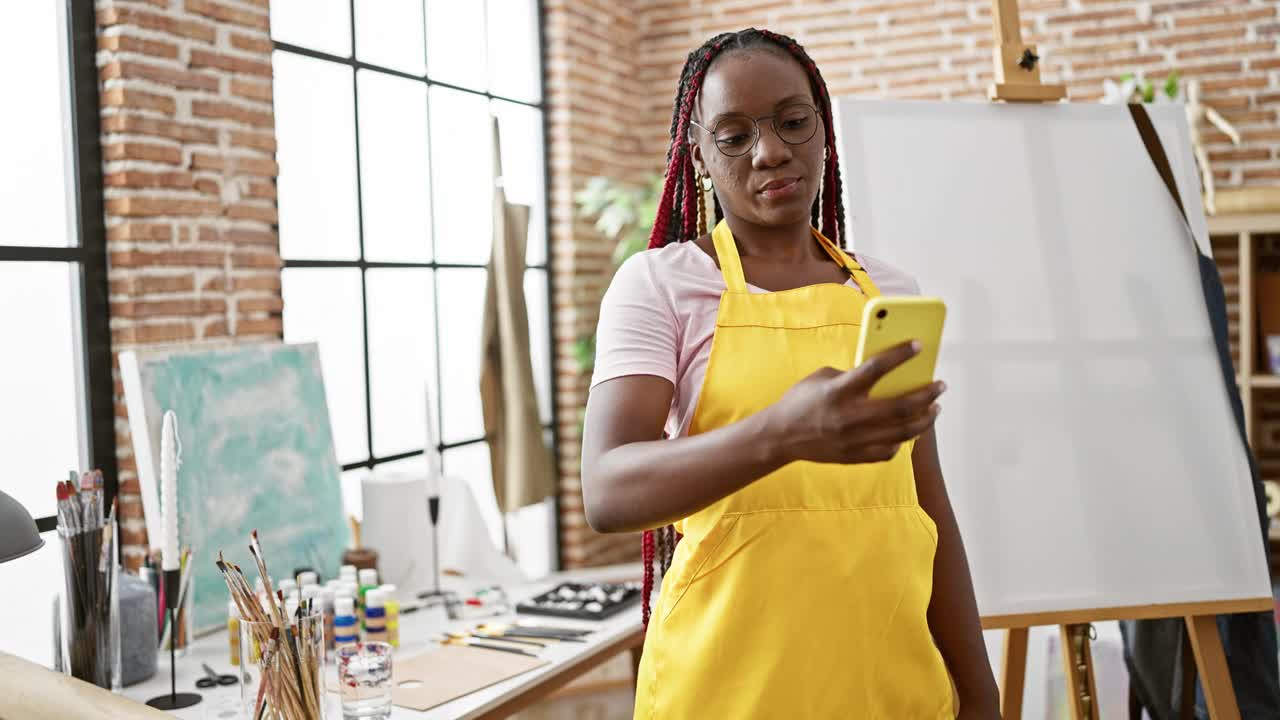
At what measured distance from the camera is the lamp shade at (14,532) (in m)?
1.25

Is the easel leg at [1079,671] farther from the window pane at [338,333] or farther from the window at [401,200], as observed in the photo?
the window pane at [338,333]

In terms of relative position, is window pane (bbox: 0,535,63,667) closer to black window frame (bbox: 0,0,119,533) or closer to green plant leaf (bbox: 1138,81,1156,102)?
black window frame (bbox: 0,0,119,533)

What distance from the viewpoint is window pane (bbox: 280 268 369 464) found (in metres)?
3.42

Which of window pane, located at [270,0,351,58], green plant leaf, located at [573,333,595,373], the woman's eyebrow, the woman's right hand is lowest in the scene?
green plant leaf, located at [573,333,595,373]

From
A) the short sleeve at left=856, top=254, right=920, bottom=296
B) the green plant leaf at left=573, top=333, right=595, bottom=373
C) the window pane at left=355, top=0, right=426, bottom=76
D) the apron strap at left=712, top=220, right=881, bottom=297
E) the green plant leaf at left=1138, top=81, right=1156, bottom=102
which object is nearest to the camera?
the apron strap at left=712, top=220, right=881, bottom=297

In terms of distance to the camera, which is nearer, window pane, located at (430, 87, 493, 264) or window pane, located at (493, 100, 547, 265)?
window pane, located at (430, 87, 493, 264)

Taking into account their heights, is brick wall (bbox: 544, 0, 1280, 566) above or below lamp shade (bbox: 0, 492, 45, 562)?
above

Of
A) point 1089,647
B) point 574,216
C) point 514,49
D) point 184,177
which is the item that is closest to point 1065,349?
point 1089,647

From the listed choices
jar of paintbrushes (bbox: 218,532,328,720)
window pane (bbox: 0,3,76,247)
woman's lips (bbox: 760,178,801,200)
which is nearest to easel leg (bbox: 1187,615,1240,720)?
woman's lips (bbox: 760,178,801,200)

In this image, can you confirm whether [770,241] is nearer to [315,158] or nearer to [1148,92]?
[315,158]

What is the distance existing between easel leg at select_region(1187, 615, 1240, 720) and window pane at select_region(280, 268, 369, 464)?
2531 millimetres

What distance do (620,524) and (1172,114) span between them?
174 cm

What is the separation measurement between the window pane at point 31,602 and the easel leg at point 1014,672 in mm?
2051

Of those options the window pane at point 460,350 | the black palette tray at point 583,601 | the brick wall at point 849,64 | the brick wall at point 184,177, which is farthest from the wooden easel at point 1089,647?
the brick wall at point 849,64
